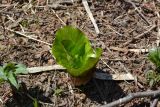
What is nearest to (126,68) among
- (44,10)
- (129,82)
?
(129,82)

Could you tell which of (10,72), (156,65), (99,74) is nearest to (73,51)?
(99,74)

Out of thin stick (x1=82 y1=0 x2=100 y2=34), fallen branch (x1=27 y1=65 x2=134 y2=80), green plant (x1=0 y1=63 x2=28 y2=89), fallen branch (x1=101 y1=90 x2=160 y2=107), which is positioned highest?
thin stick (x1=82 y1=0 x2=100 y2=34)

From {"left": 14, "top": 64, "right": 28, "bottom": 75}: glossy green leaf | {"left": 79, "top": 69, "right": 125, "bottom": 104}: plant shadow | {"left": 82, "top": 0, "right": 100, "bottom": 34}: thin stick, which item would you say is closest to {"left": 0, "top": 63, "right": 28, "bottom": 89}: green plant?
{"left": 14, "top": 64, "right": 28, "bottom": 75}: glossy green leaf

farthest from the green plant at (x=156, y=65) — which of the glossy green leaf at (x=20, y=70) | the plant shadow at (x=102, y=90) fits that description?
the glossy green leaf at (x=20, y=70)

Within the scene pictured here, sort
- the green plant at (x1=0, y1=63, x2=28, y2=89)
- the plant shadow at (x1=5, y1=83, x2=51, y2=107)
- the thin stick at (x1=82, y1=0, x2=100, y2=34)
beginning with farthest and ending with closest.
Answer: the thin stick at (x1=82, y1=0, x2=100, y2=34)
the plant shadow at (x1=5, y1=83, x2=51, y2=107)
the green plant at (x1=0, y1=63, x2=28, y2=89)

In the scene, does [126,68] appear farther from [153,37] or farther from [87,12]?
[87,12]

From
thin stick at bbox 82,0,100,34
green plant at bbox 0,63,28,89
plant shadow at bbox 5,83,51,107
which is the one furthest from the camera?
thin stick at bbox 82,0,100,34

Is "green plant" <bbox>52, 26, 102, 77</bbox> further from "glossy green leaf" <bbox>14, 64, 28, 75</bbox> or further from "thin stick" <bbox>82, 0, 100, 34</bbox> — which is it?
"thin stick" <bbox>82, 0, 100, 34</bbox>
